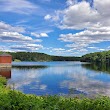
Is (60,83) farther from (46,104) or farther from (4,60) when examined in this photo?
(4,60)

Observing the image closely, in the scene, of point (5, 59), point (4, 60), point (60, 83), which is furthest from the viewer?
point (5, 59)

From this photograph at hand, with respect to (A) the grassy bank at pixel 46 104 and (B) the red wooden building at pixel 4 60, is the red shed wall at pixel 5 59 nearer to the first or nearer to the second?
(B) the red wooden building at pixel 4 60

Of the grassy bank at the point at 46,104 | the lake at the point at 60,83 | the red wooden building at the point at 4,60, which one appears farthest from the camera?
the red wooden building at the point at 4,60

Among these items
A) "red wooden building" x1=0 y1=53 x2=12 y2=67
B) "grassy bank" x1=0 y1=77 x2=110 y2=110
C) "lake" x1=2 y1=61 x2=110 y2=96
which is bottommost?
"lake" x1=2 y1=61 x2=110 y2=96

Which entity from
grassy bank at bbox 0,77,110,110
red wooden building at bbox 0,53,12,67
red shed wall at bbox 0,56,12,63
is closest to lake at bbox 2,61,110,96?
grassy bank at bbox 0,77,110,110

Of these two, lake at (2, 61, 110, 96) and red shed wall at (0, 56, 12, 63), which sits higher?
red shed wall at (0, 56, 12, 63)

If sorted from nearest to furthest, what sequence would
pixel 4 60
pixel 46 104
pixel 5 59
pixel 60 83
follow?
pixel 46 104
pixel 60 83
pixel 4 60
pixel 5 59

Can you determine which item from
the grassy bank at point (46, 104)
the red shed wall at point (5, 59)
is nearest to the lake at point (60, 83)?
the grassy bank at point (46, 104)

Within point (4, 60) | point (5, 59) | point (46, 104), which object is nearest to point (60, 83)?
point (46, 104)

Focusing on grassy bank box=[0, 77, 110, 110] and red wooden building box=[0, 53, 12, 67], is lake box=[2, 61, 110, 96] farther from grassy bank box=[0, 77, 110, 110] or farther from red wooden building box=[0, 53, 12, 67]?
red wooden building box=[0, 53, 12, 67]

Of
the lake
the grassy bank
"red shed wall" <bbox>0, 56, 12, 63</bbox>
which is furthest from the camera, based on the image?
"red shed wall" <bbox>0, 56, 12, 63</bbox>

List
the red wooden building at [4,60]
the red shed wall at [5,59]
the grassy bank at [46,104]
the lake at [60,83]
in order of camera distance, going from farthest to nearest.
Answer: the red shed wall at [5,59]
the red wooden building at [4,60]
the lake at [60,83]
the grassy bank at [46,104]

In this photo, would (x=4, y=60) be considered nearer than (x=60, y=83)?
No

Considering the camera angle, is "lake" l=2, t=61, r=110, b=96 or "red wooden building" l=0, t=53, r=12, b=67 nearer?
"lake" l=2, t=61, r=110, b=96
